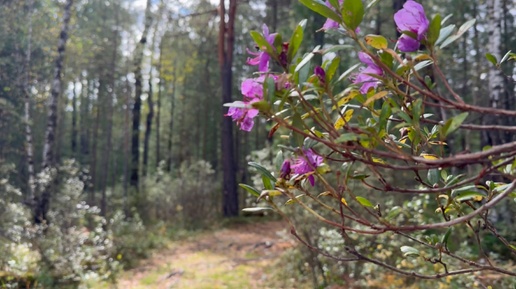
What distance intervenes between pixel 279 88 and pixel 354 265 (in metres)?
4.30

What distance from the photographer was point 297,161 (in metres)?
1.02

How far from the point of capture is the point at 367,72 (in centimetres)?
88

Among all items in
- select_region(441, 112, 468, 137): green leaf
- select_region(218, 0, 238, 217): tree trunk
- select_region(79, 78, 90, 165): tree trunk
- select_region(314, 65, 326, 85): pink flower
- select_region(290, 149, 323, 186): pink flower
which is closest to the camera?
select_region(441, 112, 468, 137): green leaf

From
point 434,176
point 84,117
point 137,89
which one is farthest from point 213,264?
point 84,117

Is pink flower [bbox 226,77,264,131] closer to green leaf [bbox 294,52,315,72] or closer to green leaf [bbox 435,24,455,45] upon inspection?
green leaf [bbox 294,52,315,72]

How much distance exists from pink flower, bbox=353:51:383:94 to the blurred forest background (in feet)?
8.56

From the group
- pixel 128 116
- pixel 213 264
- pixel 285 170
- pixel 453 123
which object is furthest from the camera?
pixel 128 116

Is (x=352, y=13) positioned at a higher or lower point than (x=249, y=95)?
higher

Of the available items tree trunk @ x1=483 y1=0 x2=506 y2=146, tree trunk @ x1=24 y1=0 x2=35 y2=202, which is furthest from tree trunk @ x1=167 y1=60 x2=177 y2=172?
tree trunk @ x1=483 y1=0 x2=506 y2=146

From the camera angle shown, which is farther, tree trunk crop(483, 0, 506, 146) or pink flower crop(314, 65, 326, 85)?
tree trunk crop(483, 0, 506, 146)

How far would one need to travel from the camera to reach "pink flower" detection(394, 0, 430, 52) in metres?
0.78

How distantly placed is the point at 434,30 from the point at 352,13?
15cm

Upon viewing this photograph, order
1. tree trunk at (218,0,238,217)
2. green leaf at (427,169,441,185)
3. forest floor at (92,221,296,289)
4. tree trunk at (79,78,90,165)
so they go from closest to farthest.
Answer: green leaf at (427,169,441,185)
forest floor at (92,221,296,289)
tree trunk at (218,0,238,217)
tree trunk at (79,78,90,165)

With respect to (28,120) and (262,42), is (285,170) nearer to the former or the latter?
(262,42)
